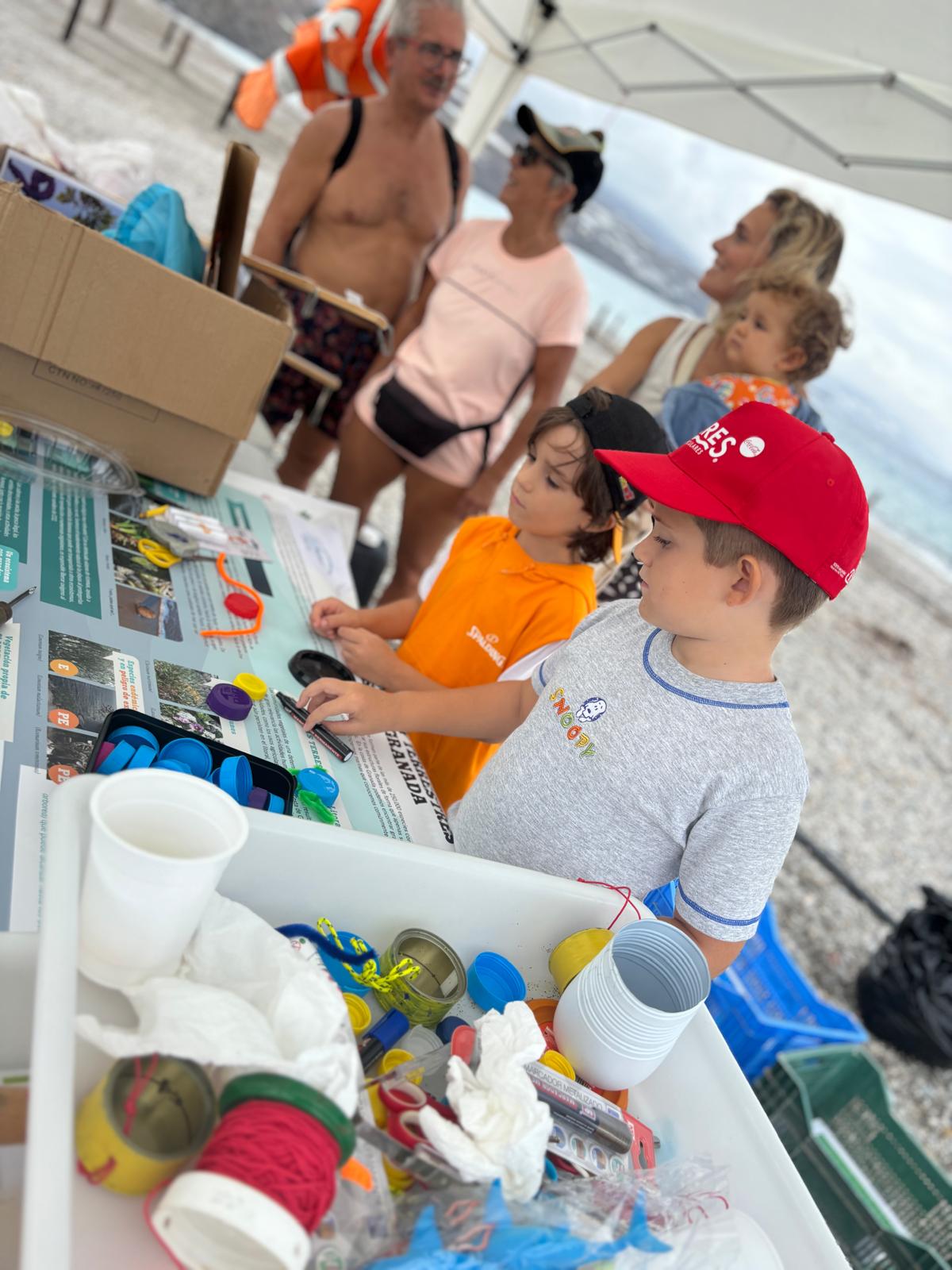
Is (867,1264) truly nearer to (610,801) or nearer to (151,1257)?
(610,801)

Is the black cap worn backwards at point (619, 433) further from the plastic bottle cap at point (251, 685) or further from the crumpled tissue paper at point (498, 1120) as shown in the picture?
the crumpled tissue paper at point (498, 1120)

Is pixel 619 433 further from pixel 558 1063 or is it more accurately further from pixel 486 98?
pixel 486 98

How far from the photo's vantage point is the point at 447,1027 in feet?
2.87

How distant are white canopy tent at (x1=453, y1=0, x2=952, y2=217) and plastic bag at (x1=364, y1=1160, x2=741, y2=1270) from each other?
2.92 meters

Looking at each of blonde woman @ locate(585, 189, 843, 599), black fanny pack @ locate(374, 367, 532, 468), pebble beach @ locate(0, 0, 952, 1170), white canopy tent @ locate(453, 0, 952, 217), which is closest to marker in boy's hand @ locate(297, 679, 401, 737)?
blonde woman @ locate(585, 189, 843, 599)

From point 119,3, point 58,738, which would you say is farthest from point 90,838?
point 119,3

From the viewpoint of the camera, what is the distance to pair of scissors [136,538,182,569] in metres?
1.53

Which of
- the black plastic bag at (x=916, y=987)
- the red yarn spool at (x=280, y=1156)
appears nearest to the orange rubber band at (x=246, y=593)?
the red yarn spool at (x=280, y=1156)

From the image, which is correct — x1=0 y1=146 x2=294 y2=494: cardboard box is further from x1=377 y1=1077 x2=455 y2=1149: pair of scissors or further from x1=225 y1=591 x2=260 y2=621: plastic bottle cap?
x1=377 y1=1077 x2=455 y2=1149: pair of scissors

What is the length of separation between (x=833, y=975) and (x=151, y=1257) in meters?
3.38

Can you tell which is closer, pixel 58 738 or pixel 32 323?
pixel 58 738

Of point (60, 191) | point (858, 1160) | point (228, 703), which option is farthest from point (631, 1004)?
point (60, 191)

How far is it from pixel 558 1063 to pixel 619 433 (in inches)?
40.9

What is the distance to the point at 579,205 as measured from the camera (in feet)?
8.09
